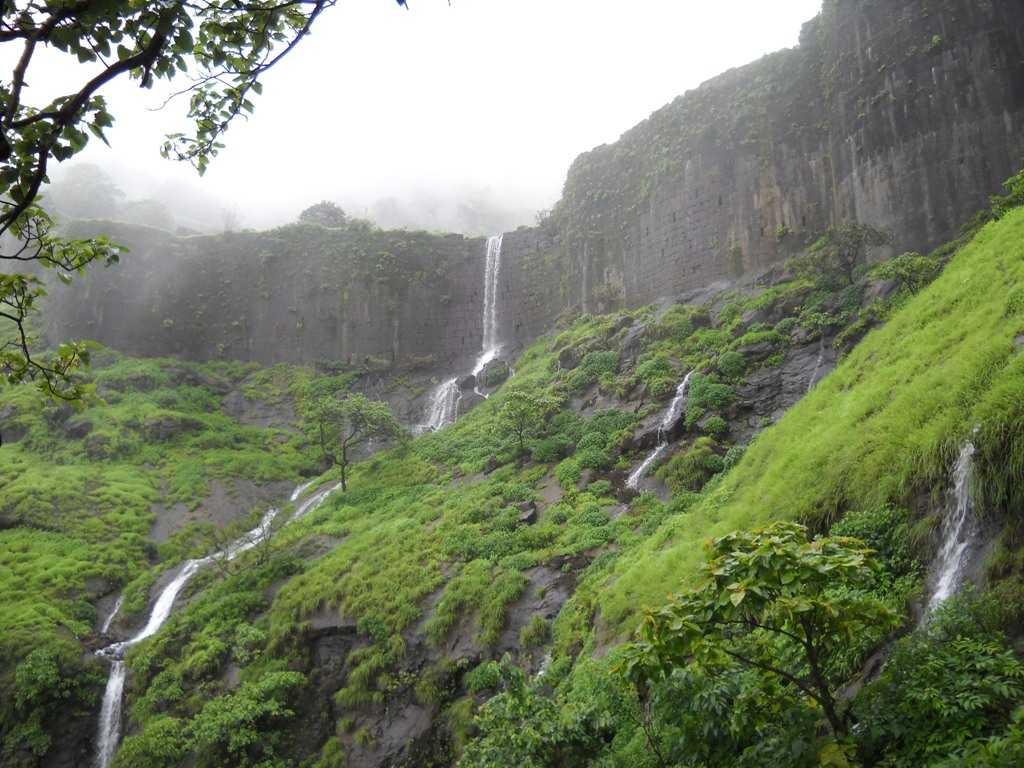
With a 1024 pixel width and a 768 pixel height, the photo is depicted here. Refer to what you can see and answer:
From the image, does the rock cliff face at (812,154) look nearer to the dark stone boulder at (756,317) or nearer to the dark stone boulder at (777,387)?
the dark stone boulder at (756,317)

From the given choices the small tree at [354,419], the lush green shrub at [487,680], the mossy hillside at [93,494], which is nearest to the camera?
the lush green shrub at [487,680]

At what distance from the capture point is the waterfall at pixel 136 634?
15219 millimetres

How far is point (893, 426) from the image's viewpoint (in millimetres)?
7730

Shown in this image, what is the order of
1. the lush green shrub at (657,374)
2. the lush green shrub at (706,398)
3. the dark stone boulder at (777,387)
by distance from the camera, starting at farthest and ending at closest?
the lush green shrub at (657,374) < the lush green shrub at (706,398) < the dark stone boulder at (777,387)

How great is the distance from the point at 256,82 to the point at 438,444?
22898mm

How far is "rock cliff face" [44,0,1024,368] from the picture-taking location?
73.9ft

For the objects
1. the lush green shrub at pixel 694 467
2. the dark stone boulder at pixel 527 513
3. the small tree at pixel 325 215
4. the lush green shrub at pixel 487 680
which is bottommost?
the lush green shrub at pixel 487 680

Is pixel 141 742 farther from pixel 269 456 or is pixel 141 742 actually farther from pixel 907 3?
pixel 907 3

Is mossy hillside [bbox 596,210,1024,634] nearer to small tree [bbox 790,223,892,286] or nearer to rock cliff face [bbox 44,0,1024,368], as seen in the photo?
small tree [bbox 790,223,892,286]

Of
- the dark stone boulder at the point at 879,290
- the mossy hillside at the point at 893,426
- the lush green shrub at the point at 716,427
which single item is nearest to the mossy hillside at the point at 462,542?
the lush green shrub at the point at 716,427

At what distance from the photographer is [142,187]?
9581 cm

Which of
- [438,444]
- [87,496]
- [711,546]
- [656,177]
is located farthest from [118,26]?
[656,177]

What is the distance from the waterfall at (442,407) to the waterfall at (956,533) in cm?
2548

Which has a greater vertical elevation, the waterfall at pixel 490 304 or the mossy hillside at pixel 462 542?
the waterfall at pixel 490 304
